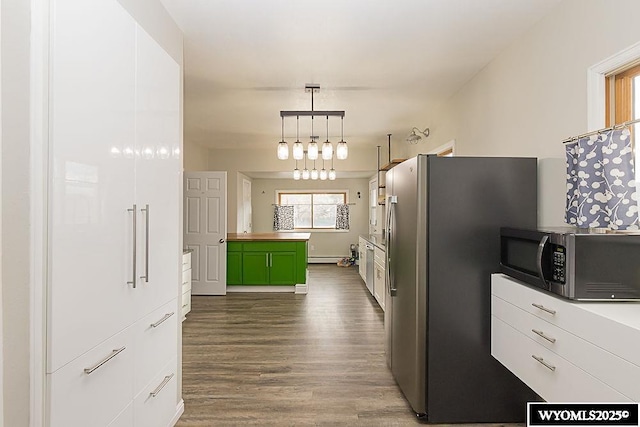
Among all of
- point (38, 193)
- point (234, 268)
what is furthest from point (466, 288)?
point (234, 268)

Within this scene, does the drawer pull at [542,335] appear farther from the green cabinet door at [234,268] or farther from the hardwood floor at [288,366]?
the green cabinet door at [234,268]

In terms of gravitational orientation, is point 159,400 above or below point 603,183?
below

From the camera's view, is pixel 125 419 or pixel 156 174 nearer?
pixel 125 419

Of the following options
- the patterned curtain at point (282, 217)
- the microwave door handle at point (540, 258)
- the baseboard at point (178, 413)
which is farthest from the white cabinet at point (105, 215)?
the patterned curtain at point (282, 217)

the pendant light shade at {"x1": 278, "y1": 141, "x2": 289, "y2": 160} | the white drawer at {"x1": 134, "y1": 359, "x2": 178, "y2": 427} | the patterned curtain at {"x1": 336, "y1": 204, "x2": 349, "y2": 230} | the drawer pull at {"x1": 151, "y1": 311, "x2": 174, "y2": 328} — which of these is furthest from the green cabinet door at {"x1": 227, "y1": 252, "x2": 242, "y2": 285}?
the patterned curtain at {"x1": 336, "y1": 204, "x2": 349, "y2": 230}

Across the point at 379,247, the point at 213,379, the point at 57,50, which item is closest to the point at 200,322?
the point at 213,379

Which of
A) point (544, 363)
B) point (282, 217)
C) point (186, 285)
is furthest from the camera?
point (282, 217)

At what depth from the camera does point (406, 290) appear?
8.95 feet

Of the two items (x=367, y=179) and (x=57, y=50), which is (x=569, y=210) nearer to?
(x=57, y=50)

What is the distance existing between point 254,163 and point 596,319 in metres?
7.30

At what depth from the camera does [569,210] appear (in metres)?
2.09

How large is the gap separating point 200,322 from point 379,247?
2419 mm

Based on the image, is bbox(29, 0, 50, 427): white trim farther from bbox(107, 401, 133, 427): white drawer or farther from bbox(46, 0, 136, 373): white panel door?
bbox(107, 401, 133, 427): white drawer

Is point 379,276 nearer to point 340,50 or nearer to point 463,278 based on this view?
point 463,278
